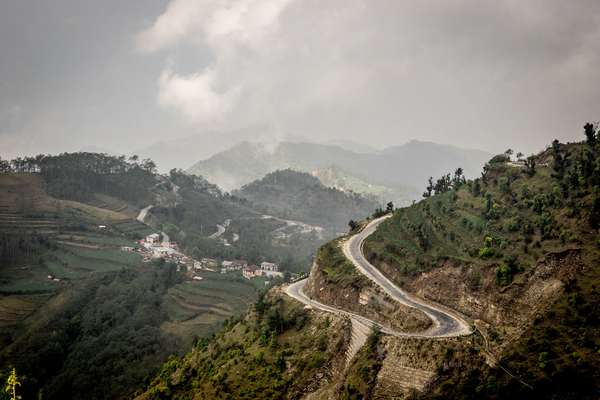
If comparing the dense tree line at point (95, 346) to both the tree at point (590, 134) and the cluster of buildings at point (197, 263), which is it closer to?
the cluster of buildings at point (197, 263)

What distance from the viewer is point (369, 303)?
44.5 meters

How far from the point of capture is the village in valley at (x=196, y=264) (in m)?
118

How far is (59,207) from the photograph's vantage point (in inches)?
5320

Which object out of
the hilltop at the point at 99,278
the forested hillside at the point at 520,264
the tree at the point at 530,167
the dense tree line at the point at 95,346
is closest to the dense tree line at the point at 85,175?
the hilltop at the point at 99,278

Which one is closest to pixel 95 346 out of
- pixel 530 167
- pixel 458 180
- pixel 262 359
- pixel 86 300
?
pixel 86 300

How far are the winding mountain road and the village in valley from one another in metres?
57.4

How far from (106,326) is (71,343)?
19.7 ft

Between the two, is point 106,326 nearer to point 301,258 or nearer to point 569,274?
point 569,274

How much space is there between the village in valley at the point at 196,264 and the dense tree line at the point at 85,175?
39.6 m

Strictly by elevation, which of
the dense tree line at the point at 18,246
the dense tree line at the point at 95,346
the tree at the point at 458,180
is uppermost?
the tree at the point at 458,180

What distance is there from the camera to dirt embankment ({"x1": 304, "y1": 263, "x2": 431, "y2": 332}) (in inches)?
1539

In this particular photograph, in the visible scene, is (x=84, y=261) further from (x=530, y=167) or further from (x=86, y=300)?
(x=530, y=167)

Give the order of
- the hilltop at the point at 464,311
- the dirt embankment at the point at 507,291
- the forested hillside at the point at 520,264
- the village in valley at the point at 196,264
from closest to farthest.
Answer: the forested hillside at the point at 520,264
the hilltop at the point at 464,311
the dirt embankment at the point at 507,291
the village in valley at the point at 196,264

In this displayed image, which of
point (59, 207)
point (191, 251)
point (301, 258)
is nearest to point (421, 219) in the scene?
point (191, 251)
